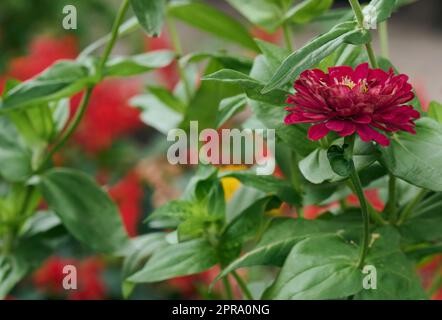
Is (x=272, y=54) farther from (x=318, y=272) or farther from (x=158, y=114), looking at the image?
(x=158, y=114)

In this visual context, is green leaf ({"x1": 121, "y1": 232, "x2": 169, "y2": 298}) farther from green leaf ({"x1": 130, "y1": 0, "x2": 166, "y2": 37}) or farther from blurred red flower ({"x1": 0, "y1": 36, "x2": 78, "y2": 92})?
blurred red flower ({"x1": 0, "y1": 36, "x2": 78, "y2": 92})

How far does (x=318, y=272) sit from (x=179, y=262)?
0.38ft

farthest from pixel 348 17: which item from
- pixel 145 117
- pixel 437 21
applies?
pixel 437 21

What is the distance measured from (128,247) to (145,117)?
14 cm

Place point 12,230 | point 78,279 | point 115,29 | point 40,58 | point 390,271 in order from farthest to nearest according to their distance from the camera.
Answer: point 40,58, point 78,279, point 12,230, point 115,29, point 390,271

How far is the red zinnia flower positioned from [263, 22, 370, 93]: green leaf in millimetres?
11

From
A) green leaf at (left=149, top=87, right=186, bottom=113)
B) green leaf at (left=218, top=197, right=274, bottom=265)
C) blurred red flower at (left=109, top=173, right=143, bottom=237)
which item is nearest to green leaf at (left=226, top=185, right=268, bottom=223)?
green leaf at (left=218, top=197, right=274, bottom=265)

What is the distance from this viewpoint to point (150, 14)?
23.6 inches

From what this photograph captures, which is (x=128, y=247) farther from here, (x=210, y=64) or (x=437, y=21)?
(x=437, y=21)

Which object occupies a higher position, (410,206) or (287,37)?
(287,37)

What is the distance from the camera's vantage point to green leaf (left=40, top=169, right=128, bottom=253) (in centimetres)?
70

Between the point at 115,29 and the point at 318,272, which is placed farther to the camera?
the point at 115,29

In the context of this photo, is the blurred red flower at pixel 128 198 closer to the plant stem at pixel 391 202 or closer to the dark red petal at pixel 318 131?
the plant stem at pixel 391 202

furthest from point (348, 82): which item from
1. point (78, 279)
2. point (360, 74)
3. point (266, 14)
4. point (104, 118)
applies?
point (104, 118)
